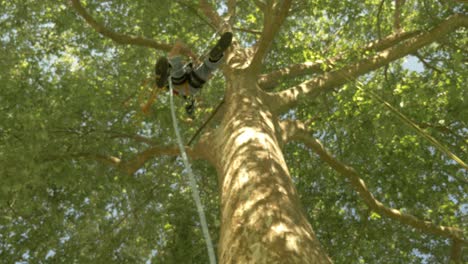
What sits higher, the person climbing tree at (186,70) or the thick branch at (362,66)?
the person climbing tree at (186,70)

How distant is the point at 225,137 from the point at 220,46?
1.38 meters

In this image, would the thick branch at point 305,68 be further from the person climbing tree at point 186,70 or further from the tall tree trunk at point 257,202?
the tall tree trunk at point 257,202

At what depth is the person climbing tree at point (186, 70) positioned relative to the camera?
16.8 feet

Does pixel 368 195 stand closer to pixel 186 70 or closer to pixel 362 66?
pixel 362 66

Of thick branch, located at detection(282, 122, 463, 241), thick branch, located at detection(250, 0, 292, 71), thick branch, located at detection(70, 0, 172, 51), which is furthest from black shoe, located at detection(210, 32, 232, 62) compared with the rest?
thick branch, located at detection(70, 0, 172, 51)

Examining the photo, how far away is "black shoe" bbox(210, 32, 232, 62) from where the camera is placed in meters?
4.95

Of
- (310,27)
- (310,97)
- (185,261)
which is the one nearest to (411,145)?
(310,97)

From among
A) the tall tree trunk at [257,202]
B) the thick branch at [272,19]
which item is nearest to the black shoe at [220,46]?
the thick branch at [272,19]

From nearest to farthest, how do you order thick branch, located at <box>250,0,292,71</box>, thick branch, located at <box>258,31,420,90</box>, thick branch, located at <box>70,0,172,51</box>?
1. thick branch, located at <box>250,0,292,71</box>
2. thick branch, located at <box>70,0,172,51</box>
3. thick branch, located at <box>258,31,420,90</box>

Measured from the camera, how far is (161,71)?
5039 millimetres

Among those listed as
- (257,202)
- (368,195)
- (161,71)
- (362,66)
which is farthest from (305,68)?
(257,202)

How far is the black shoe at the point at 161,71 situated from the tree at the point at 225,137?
2.94 ft

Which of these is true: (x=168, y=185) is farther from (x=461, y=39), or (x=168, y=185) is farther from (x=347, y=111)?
(x=461, y=39)

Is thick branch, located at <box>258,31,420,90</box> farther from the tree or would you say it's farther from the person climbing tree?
the person climbing tree
